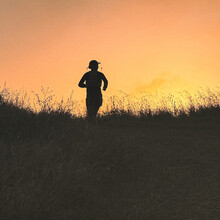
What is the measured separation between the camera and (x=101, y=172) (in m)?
6.18

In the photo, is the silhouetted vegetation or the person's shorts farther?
the person's shorts

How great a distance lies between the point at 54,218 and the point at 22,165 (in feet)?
5.43

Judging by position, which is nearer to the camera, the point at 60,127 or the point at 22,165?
the point at 22,165

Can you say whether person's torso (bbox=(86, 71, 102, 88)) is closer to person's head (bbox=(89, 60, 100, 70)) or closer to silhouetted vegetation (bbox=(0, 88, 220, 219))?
person's head (bbox=(89, 60, 100, 70))

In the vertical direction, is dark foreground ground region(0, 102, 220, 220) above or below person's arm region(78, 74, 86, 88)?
below

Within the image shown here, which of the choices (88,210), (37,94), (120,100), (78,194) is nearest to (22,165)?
(78,194)

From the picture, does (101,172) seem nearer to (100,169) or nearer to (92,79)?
(100,169)

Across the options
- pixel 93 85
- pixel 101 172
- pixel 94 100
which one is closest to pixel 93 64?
pixel 93 85

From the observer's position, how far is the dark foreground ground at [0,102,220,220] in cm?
473

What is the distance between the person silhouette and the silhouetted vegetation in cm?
86

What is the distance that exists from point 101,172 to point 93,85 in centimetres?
517

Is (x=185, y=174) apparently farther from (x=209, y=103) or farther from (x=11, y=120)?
(x=209, y=103)

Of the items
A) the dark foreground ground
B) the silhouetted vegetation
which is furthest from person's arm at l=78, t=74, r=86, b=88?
the dark foreground ground

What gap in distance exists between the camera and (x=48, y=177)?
5281 millimetres
